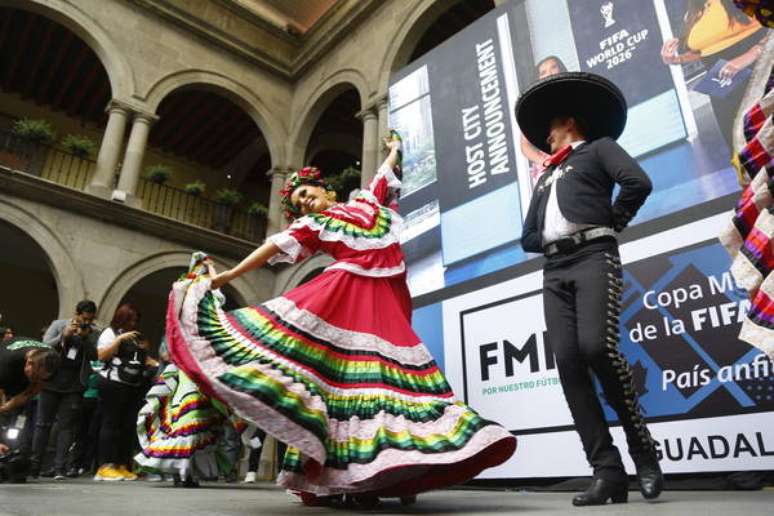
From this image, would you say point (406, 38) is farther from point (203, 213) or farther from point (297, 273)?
point (203, 213)

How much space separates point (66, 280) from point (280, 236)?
7441 millimetres

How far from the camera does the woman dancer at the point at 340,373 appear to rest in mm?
1609

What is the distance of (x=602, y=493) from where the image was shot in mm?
1731

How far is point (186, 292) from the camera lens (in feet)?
6.43

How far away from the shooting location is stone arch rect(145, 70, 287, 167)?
32.9ft

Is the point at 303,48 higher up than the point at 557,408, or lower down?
higher up

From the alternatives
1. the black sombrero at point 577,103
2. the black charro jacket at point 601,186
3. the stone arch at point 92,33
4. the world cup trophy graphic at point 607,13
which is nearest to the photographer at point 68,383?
the black sombrero at point 577,103

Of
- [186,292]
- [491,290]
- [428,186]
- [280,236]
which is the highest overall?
[428,186]

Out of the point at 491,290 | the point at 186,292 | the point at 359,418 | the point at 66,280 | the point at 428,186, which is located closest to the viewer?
the point at 359,418

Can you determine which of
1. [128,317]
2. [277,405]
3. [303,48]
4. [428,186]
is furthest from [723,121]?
[303,48]

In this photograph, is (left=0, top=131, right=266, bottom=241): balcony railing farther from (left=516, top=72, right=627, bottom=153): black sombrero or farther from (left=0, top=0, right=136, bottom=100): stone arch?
(left=516, top=72, right=627, bottom=153): black sombrero

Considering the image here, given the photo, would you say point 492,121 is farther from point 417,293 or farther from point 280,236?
point 280,236

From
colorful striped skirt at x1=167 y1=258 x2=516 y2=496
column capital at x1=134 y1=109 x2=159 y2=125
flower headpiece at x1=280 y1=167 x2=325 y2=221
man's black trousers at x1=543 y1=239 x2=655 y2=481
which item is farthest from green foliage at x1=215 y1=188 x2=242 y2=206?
man's black trousers at x1=543 y1=239 x2=655 y2=481

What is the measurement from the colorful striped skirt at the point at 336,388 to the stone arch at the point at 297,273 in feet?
22.7
